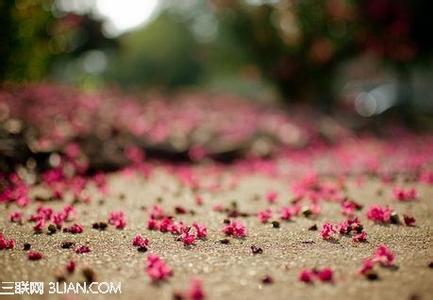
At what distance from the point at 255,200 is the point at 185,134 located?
5.23m

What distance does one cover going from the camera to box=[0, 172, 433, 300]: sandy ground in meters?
3.13

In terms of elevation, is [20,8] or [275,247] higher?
[20,8]

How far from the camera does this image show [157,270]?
332cm

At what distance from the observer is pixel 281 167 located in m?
9.79

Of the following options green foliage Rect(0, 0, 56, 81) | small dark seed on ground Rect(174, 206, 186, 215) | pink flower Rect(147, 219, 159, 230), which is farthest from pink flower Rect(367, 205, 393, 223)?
green foliage Rect(0, 0, 56, 81)

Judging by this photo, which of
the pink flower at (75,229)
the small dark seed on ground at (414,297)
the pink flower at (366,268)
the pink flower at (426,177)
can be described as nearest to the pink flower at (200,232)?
the pink flower at (75,229)

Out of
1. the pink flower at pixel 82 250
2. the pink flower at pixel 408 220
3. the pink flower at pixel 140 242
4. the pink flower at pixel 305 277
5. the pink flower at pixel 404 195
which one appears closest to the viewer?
the pink flower at pixel 305 277

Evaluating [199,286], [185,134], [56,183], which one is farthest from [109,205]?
[185,134]

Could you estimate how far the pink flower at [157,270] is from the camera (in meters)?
3.30

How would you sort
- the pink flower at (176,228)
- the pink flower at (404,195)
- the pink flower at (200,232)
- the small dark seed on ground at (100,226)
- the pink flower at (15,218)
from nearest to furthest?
the pink flower at (200,232) < the pink flower at (176,228) < the small dark seed on ground at (100,226) < the pink flower at (15,218) < the pink flower at (404,195)

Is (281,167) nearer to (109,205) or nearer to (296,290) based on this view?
(109,205)

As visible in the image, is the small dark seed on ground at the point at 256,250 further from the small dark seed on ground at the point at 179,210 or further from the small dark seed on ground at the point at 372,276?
the small dark seed on ground at the point at 179,210

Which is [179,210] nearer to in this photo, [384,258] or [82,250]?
[82,250]

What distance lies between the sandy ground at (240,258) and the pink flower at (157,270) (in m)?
0.05
